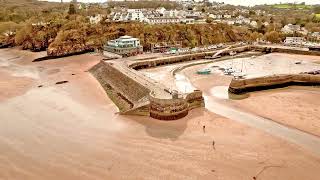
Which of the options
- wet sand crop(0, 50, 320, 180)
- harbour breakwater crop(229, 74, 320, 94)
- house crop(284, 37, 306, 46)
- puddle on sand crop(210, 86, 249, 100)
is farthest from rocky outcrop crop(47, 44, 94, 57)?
house crop(284, 37, 306, 46)

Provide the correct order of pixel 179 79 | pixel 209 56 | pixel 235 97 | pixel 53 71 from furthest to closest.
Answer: pixel 209 56
pixel 53 71
pixel 179 79
pixel 235 97

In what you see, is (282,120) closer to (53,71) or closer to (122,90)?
(122,90)

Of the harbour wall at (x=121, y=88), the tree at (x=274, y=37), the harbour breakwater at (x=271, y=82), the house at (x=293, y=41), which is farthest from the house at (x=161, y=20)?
the harbour breakwater at (x=271, y=82)

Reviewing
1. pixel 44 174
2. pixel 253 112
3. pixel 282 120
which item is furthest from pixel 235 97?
pixel 44 174

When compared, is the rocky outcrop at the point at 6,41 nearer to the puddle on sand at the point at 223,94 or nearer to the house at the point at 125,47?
the house at the point at 125,47

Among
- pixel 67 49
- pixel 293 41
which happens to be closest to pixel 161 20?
pixel 67 49

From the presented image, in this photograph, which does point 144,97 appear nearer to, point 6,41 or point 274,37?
point 274,37
